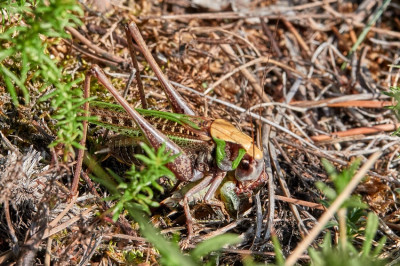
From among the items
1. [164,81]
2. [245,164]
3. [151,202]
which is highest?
[164,81]

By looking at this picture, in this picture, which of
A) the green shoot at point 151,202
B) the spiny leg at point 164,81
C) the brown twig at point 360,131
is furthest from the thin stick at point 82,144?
the brown twig at point 360,131

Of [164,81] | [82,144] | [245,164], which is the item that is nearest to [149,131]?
[82,144]

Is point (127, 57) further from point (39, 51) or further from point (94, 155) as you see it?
point (39, 51)

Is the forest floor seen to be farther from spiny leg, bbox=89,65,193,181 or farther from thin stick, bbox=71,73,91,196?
spiny leg, bbox=89,65,193,181

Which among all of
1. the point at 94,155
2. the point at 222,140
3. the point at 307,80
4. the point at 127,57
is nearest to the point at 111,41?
the point at 127,57

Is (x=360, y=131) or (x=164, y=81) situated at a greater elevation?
(x=164, y=81)

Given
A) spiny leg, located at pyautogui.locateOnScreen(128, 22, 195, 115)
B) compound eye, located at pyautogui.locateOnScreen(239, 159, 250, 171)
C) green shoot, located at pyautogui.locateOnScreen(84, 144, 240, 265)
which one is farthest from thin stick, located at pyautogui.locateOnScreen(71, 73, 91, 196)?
compound eye, located at pyautogui.locateOnScreen(239, 159, 250, 171)

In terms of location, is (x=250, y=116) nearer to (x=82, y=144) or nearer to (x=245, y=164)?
(x=245, y=164)

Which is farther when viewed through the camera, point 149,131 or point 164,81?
point 164,81
